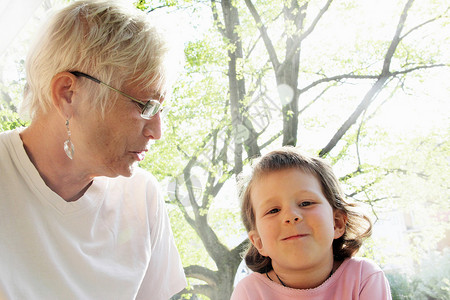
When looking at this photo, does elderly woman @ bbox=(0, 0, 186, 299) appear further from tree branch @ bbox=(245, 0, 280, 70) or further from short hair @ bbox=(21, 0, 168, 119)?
tree branch @ bbox=(245, 0, 280, 70)

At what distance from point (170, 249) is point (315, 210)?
1.39 ft

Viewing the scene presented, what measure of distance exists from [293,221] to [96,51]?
0.61 meters

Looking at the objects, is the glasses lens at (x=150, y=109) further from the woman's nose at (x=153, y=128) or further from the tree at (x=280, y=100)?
the tree at (x=280, y=100)

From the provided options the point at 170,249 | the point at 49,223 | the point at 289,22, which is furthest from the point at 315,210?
the point at 289,22

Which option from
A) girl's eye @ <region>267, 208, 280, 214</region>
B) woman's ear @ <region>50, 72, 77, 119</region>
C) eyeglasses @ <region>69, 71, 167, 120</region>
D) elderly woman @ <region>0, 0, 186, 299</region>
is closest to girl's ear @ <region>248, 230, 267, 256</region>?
girl's eye @ <region>267, 208, 280, 214</region>

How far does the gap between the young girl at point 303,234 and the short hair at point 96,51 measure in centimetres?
42

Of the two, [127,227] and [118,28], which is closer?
[118,28]

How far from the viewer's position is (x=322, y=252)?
1.04 meters

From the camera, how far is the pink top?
1028 millimetres

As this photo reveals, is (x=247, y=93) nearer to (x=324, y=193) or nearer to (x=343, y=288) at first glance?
(x=324, y=193)

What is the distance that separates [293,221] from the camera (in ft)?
3.34

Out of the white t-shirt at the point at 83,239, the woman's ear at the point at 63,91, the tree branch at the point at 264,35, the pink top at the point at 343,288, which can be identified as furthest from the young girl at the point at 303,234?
the tree branch at the point at 264,35

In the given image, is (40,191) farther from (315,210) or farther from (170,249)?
(315,210)

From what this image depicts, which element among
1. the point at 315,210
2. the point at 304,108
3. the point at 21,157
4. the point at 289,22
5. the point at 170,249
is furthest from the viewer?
the point at 304,108
